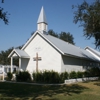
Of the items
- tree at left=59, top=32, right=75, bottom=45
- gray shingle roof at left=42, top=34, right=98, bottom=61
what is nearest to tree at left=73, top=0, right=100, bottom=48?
gray shingle roof at left=42, top=34, right=98, bottom=61

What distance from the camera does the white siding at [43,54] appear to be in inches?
969

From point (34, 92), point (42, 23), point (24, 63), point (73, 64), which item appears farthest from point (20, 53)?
point (34, 92)

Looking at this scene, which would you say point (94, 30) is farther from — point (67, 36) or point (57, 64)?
point (67, 36)

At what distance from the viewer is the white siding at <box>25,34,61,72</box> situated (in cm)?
2462

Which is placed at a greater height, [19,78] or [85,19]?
[85,19]

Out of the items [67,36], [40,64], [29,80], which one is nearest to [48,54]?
[40,64]

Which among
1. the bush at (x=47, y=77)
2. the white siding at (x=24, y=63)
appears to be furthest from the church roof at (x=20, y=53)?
the bush at (x=47, y=77)

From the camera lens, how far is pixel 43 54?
25719 mm

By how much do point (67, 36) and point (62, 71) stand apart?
247 feet

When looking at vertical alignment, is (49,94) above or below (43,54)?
below

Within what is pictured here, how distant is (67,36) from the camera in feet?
325

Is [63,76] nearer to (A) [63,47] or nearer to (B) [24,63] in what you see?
(A) [63,47]

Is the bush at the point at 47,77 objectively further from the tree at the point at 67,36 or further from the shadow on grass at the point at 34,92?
the tree at the point at 67,36

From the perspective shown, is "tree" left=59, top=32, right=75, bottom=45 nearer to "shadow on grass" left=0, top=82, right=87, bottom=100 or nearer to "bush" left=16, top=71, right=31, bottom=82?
"bush" left=16, top=71, right=31, bottom=82
